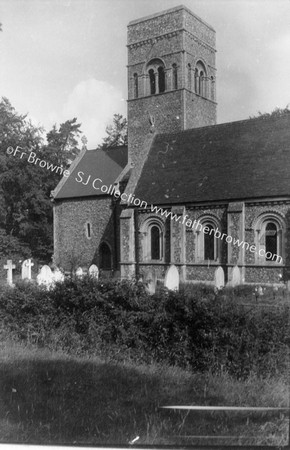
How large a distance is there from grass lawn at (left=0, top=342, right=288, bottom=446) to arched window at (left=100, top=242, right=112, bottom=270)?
21.9 metres

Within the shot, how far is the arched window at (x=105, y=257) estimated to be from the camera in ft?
98.6

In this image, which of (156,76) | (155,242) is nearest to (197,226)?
(155,242)

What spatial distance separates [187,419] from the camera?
5.33 metres

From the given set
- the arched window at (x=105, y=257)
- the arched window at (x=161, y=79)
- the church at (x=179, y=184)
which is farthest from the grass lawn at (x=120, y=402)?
the arched window at (x=161, y=79)

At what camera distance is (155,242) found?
82.4 feet

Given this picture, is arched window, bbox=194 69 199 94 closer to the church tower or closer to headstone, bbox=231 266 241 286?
the church tower

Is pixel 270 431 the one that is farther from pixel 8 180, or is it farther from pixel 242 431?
pixel 8 180

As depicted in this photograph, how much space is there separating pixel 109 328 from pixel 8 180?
18177mm

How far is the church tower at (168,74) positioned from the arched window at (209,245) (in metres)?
8.00

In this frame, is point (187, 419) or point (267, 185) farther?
point (267, 185)

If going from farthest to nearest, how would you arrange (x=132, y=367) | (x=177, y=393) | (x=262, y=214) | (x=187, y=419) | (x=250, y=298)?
(x=262, y=214) < (x=250, y=298) < (x=132, y=367) < (x=177, y=393) < (x=187, y=419)

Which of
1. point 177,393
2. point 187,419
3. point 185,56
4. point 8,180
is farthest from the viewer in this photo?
point 185,56

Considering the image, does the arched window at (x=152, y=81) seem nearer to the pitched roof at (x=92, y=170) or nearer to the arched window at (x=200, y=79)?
the arched window at (x=200, y=79)

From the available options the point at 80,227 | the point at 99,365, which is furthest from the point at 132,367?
the point at 80,227
